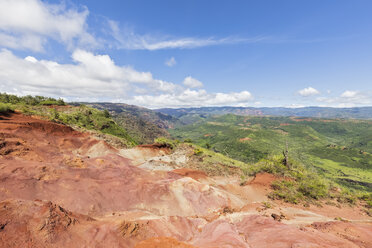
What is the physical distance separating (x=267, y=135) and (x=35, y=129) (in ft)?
677

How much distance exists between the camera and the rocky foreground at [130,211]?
7.94m

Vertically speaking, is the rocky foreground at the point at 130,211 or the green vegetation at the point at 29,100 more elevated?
the green vegetation at the point at 29,100

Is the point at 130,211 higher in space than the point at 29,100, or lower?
lower

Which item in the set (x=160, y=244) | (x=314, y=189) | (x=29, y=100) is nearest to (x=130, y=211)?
(x=160, y=244)

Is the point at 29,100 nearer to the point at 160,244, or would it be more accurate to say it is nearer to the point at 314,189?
the point at 160,244

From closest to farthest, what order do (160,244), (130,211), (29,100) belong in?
(160,244), (130,211), (29,100)

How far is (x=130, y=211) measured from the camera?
46.3 ft

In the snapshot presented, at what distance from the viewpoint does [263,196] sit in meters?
20.9

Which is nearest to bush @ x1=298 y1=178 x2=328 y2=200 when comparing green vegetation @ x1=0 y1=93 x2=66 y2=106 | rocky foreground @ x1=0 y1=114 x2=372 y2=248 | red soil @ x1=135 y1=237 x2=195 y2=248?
rocky foreground @ x1=0 y1=114 x2=372 y2=248

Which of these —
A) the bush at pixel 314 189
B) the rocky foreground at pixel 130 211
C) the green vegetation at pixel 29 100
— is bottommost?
→ the bush at pixel 314 189

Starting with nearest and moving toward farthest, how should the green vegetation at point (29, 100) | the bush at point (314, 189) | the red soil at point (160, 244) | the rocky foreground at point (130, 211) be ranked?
the rocky foreground at point (130, 211) → the red soil at point (160, 244) → the bush at point (314, 189) → the green vegetation at point (29, 100)

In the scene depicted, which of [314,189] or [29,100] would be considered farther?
[29,100]

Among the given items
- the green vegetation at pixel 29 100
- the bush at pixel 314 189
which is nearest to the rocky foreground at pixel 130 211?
the bush at pixel 314 189

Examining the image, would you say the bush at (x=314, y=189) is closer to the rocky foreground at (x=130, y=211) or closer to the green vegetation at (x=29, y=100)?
the rocky foreground at (x=130, y=211)
